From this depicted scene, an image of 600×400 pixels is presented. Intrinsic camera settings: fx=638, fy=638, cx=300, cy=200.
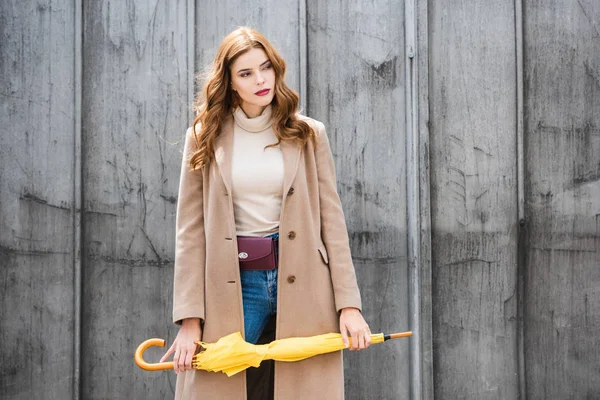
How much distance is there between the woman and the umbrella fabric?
0.15 feet

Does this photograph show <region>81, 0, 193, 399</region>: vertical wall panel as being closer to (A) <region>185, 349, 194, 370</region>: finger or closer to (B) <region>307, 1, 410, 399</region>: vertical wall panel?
(B) <region>307, 1, 410, 399</region>: vertical wall panel

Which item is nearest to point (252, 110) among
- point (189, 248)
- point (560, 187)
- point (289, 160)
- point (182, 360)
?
point (289, 160)

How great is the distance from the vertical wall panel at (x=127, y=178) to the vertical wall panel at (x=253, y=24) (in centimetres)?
9

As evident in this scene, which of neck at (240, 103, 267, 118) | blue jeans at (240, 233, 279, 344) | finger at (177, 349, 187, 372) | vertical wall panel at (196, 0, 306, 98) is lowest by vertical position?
finger at (177, 349, 187, 372)

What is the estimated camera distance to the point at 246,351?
91.9 inches

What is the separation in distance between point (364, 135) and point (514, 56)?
0.92 metres

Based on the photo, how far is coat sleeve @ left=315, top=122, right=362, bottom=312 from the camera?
8.05ft

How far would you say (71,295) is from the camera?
316cm

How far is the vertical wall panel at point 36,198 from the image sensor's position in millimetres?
3131

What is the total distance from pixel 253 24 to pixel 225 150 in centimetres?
106

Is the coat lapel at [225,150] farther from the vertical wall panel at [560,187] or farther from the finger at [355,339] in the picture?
the vertical wall panel at [560,187]

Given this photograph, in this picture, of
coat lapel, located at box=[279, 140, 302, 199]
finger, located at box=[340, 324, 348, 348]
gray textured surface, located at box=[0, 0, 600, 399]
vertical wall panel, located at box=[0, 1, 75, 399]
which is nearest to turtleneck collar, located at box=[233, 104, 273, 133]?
coat lapel, located at box=[279, 140, 302, 199]

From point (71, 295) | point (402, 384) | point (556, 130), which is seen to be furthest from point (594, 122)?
point (71, 295)

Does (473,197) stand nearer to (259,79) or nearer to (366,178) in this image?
(366,178)
